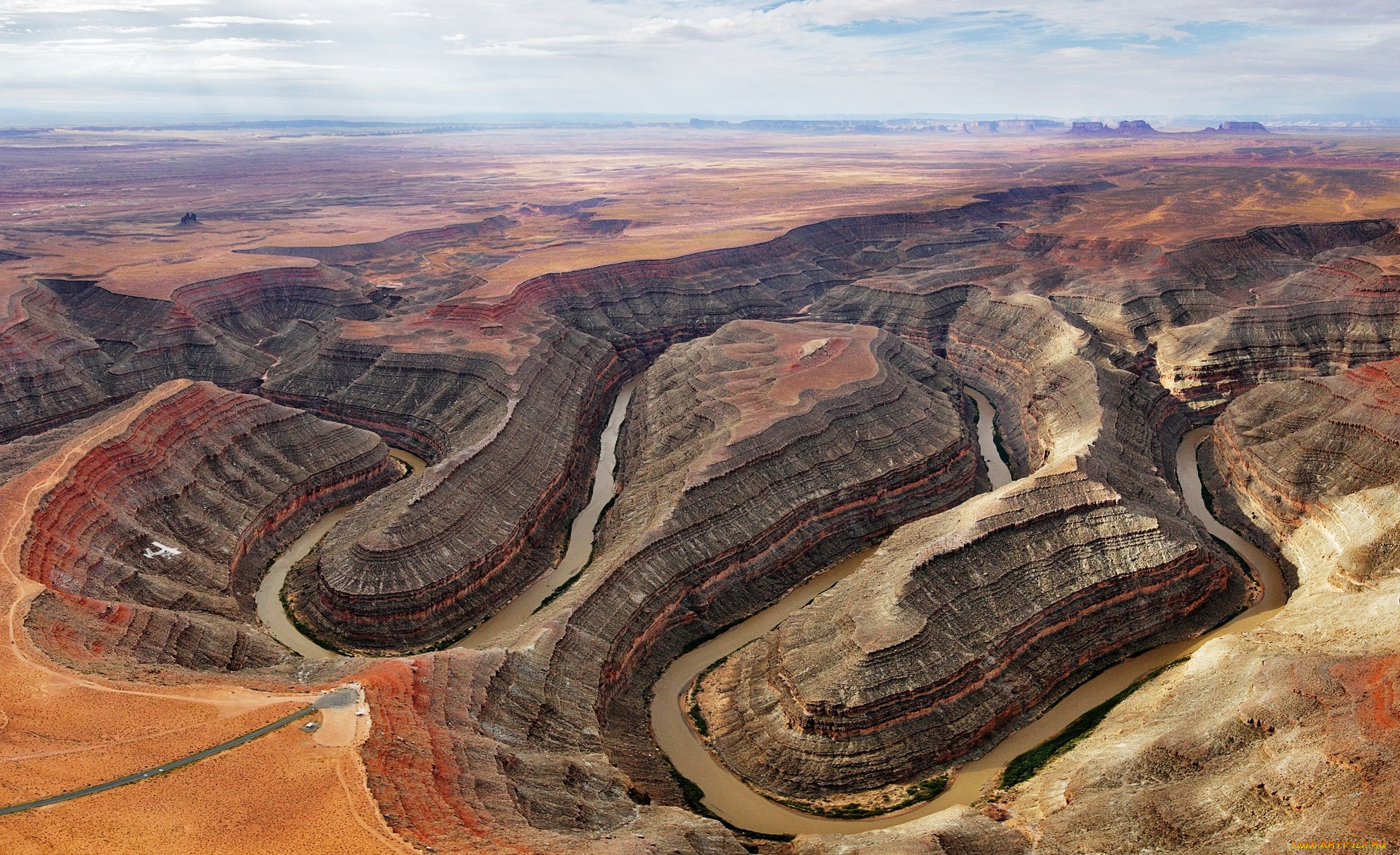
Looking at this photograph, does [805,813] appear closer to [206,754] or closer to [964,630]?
[964,630]

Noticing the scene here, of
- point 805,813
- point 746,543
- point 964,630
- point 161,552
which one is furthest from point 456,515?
point 964,630

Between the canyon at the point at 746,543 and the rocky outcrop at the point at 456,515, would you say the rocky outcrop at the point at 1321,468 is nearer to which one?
the canyon at the point at 746,543

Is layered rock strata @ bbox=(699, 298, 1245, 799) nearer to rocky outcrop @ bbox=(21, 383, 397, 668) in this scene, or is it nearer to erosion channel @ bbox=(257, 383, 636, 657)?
erosion channel @ bbox=(257, 383, 636, 657)

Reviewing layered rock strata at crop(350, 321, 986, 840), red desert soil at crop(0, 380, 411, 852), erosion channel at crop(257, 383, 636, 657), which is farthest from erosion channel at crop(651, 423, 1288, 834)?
red desert soil at crop(0, 380, 411, 852)

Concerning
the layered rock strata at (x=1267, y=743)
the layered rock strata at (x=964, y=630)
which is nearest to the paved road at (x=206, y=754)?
the layered rock strata at (x=964, y=630)

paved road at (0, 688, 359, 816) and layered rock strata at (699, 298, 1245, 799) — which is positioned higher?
paved road at (0, 688, 359, 816)
